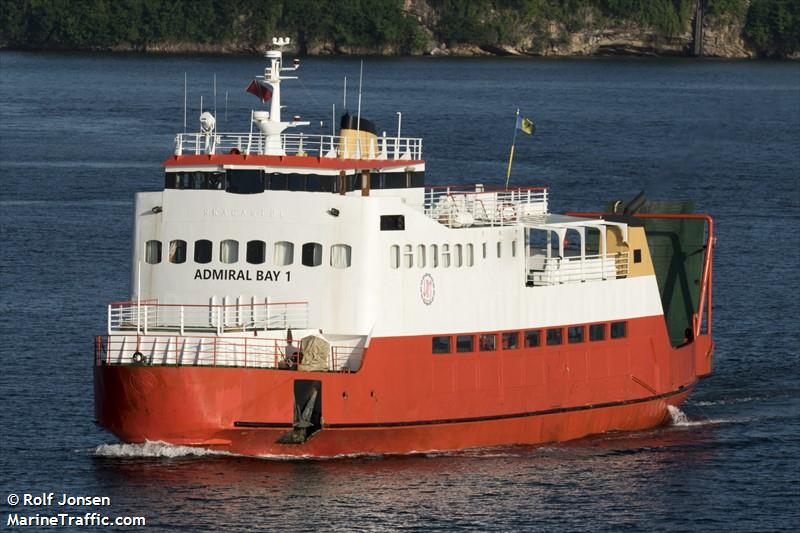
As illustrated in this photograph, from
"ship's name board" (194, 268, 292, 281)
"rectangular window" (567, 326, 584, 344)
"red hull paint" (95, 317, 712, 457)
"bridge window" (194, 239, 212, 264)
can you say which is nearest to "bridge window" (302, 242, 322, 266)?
"ship's name board" (194, 268, 292, 281)

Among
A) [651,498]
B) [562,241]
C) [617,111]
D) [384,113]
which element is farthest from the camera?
[617,111]

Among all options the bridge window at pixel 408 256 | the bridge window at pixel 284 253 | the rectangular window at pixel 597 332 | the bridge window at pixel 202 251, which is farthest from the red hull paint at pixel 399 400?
the bridge window at pixel 202 251

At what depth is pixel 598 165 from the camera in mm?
105125

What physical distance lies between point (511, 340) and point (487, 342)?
2.59 feet

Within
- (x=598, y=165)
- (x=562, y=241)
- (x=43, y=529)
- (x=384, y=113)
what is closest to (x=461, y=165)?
(x=598, y=165)

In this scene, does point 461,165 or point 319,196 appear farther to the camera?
point 461,165

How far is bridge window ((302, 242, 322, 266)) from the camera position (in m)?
46.3

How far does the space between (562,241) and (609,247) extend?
2696 mm

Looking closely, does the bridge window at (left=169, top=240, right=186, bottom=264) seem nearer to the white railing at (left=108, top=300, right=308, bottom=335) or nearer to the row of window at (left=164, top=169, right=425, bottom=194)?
the white railing at (left=108, top=300, right=308, bottom=335)

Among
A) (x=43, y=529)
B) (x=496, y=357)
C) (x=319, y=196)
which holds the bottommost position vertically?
(x=43, y=529)

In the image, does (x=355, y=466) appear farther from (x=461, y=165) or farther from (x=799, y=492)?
(x=461, y=165)

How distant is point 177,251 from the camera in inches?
1847

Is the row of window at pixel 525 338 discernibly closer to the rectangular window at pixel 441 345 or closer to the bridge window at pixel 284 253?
the rectangular window at pixel 441 345

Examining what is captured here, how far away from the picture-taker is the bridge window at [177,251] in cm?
4684
